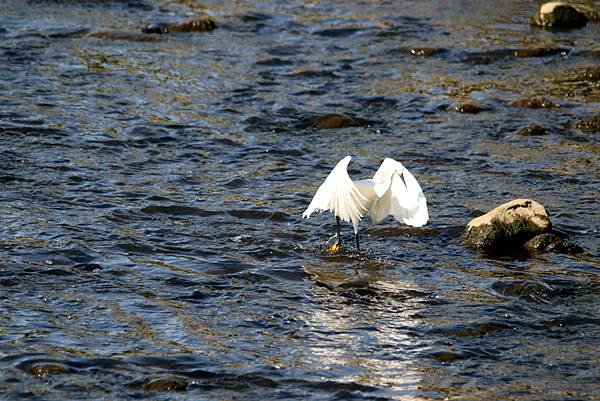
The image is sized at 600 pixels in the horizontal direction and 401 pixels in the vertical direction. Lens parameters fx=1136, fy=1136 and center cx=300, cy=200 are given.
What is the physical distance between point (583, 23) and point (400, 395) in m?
10.2

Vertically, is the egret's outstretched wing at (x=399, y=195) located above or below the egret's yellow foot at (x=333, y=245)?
above

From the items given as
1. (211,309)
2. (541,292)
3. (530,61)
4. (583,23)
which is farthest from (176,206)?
(583,23)

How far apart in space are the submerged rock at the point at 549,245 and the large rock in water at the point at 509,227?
0.05 m

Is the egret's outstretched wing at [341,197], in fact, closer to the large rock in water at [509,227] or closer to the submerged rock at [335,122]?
the large rock in water at [509,227]

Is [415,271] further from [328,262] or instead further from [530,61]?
[530,61]

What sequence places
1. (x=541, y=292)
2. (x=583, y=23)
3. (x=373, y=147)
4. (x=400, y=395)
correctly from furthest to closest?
(x=583, y=23) → (x=373, y=147) → (x=541, y=292) → (x=400, y=395)

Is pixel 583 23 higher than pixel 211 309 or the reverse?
higher

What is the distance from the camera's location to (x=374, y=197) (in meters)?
8.12

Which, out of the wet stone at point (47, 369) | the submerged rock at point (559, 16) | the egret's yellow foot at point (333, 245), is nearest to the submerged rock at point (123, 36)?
the submerged rock at point (559, 16)

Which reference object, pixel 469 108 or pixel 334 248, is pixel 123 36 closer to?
pixel 469 108

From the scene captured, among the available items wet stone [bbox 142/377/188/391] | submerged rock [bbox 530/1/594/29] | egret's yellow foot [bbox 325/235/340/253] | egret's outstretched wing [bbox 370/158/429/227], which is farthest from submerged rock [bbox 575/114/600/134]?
wet stone [bbox 142/377/188/391]

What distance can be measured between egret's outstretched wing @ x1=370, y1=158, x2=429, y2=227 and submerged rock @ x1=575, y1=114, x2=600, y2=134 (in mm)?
3482

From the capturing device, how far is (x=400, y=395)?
5762mm

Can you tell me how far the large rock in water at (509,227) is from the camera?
798cm
